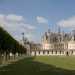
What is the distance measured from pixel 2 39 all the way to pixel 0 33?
149 cm

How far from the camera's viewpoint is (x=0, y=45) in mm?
67562

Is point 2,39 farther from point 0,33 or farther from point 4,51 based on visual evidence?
point 4,51

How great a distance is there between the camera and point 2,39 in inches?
2697

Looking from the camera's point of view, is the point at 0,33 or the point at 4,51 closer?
the point at 0,33

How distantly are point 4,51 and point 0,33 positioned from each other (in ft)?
26.6

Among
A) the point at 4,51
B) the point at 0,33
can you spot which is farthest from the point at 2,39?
the point at 4,51

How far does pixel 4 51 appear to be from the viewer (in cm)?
7481

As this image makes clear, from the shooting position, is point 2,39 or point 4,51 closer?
point 2,39

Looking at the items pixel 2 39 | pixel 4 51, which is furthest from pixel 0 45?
pixel 4 51

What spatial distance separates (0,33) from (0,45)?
8.71 ft

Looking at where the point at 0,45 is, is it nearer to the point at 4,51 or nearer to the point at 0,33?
the point at 0,33

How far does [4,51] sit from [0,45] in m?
7.43

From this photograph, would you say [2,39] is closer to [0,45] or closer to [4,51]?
[0,45]
